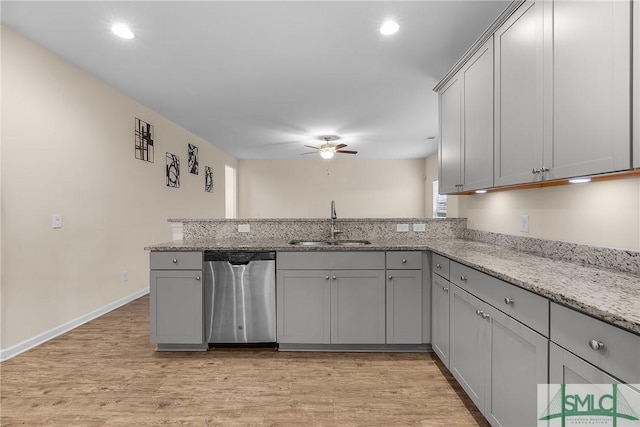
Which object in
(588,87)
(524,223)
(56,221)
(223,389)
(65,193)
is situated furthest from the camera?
(65,193)

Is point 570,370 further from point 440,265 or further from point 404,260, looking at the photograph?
point 404,260

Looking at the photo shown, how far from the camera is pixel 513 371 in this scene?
136cm

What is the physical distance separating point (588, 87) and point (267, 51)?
2363 mm

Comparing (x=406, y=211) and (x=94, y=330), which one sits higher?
(x=406, y=211)

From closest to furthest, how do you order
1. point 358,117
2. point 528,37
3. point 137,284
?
point 528,37 → point 137,284 → point 358,117

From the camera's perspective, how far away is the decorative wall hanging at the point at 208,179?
248 inches

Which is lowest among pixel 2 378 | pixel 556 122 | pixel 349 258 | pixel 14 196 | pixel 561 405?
pixel 2 378

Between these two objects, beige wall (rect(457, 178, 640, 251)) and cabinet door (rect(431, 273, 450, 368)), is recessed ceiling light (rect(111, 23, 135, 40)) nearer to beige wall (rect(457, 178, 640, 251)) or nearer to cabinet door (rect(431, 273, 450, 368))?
cabinet door (rect(431, 273, 450, 368))

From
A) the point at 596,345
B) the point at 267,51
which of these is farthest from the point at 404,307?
the point at 267,51

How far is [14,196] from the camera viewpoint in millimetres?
2504

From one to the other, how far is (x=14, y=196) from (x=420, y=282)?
3.34 m

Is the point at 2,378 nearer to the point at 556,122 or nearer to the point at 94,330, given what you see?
the point at 94,330

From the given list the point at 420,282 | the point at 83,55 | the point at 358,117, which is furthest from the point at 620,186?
the point at 83,55

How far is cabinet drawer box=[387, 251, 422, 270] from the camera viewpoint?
245 cm
